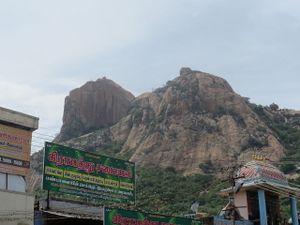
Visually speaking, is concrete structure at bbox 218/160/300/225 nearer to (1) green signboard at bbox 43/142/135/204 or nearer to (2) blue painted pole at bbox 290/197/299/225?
(2) blue painted pole at bbox 290/197/299/225

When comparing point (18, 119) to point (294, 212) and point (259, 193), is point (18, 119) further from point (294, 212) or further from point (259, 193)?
point (294, 212)

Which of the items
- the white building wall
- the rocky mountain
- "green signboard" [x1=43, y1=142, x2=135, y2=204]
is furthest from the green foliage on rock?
the white building wall

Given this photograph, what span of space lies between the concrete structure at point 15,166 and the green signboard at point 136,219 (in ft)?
11.9

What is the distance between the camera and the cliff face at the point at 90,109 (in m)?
114

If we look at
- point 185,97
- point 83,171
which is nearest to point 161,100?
point 185,97

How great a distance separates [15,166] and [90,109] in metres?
91.2

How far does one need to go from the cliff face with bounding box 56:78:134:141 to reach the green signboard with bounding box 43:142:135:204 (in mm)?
81917

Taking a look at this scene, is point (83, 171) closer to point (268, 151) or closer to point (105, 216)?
point (105, 216)

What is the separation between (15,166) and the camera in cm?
2550

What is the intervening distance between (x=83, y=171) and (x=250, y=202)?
12877mm

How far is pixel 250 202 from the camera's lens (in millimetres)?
36125

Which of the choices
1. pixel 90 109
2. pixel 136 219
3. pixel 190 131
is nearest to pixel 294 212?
pixel 136 219

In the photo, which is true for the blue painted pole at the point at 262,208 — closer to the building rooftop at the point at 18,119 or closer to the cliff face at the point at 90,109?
the building rooftop at the point at 18,119

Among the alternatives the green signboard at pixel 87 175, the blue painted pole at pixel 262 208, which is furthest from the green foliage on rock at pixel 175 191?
the green signboard at pixel 87 175
